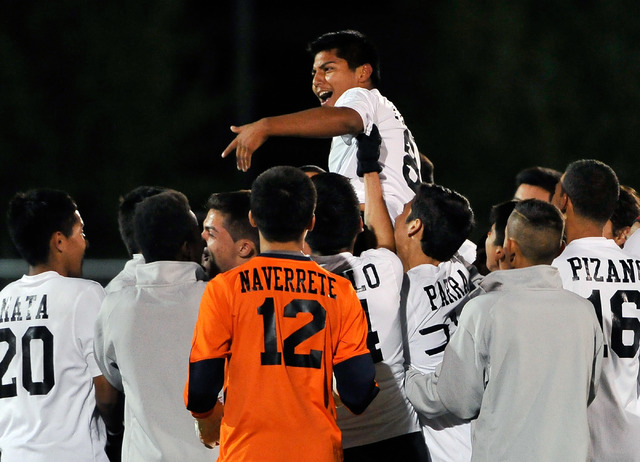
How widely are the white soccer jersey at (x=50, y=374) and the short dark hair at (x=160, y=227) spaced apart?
473mm

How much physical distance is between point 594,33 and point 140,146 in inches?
287

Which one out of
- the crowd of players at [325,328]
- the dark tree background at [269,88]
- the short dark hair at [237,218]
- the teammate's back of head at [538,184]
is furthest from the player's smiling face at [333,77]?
the dark tree background at [269,88]

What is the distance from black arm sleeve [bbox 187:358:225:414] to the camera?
2.72 metres

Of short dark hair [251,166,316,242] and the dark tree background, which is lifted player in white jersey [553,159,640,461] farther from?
the dark tree background

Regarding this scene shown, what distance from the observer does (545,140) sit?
43.5 ft

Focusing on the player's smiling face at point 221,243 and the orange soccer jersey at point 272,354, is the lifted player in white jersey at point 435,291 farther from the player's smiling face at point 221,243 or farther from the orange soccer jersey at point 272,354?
the orange soccer jersey at point 272,354

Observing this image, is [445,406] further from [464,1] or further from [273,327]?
[464,1]

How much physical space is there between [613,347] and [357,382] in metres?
1.42

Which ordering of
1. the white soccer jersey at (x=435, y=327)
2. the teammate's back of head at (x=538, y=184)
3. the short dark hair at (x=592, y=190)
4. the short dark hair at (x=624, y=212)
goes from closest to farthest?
the white soccer jersey at (x=435, y=327)
the short dark hair at (x=592, y=190)
the short dark hair at (x=624, y=212)
the teammate's back of head at (x=538, y=184)

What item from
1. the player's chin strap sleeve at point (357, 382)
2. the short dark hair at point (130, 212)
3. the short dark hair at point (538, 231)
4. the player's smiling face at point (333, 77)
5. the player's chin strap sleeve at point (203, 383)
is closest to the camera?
the player's chin strap sleeve at point (203, 383)

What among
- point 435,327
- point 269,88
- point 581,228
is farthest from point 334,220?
point 269,88

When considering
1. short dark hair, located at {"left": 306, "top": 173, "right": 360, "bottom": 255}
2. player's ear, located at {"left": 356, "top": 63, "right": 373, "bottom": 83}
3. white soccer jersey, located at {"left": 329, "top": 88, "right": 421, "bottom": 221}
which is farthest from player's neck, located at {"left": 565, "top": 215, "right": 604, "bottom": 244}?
player's ear, located at {"left": 356, "top": 63, "right": 373, "bottom": 83}

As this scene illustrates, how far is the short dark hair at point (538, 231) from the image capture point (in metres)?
3.19

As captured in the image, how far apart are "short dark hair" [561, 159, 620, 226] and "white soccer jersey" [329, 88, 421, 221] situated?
861 millimetres
